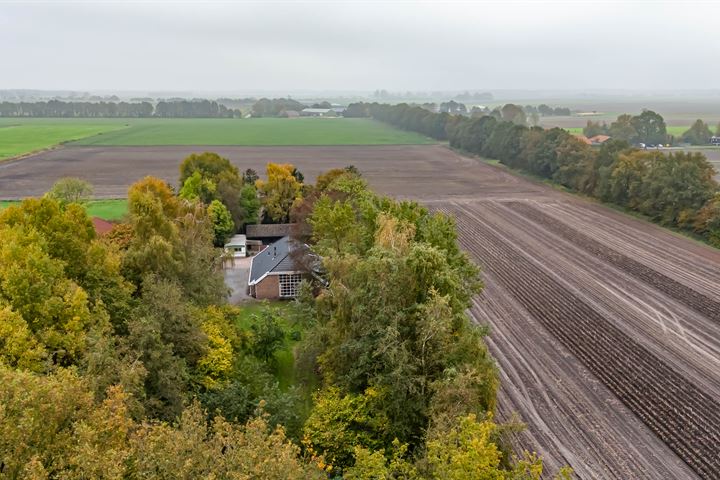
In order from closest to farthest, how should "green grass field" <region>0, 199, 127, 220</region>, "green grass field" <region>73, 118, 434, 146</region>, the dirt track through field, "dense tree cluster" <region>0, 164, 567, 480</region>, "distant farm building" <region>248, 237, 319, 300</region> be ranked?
"dense tree cluster" <region>0, 164, 567, 480</region> → the dirt track through field → "distant farm building" <region>248, 237, 319, 300</region> → "green grass field" <region>0, 199, 127, 220</region> → "green grass field" <region>73, 118, 434, 146</region>

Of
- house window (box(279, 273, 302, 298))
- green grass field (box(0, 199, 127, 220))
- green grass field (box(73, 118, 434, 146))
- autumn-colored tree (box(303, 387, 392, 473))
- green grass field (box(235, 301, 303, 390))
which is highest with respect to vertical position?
green grass field (box(73, 118, 434, 146))

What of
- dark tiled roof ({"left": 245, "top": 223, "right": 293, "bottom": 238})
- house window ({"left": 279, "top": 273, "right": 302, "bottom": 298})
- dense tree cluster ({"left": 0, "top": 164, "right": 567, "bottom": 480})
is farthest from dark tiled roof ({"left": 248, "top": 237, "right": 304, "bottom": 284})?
dark tiled roof ({"left": 245, "top": 223, "right": 293, "bottom": 238})

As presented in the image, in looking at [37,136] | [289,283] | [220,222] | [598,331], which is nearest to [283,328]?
[289,283]

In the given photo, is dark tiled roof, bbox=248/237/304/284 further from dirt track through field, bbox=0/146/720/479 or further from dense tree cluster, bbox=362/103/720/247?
dense tree cluster, bbox=362/103/720/247

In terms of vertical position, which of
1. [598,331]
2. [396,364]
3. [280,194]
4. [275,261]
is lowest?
[598,331]

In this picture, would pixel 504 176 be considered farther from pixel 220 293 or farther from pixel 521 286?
pixel 220 293

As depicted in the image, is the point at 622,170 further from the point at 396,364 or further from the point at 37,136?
the point at 37,136
